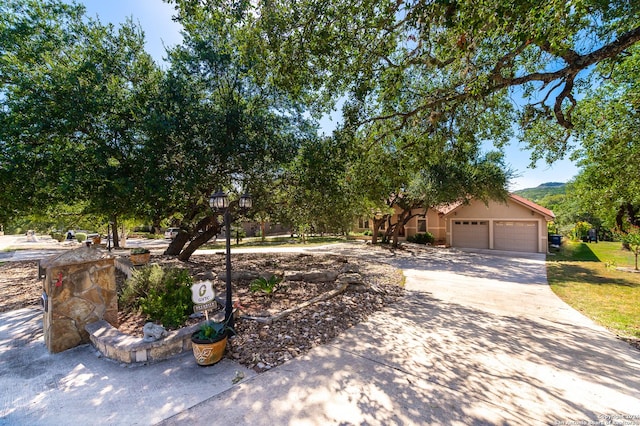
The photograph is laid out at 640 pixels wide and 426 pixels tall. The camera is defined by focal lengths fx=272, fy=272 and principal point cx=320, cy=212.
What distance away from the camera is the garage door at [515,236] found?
1695cm

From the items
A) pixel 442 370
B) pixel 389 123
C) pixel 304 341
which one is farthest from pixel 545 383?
pixel 389 123

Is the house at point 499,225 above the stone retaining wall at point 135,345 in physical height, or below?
above

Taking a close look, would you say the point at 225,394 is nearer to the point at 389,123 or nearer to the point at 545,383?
the point at 545,383

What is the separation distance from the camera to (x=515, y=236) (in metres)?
17.4

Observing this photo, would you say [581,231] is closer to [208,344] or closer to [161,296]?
[208,344]

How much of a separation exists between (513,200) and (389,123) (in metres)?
13.7

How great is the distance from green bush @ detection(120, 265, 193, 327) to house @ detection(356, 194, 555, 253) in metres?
16.8

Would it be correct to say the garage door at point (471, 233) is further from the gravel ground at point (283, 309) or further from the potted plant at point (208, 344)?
the potted plant at point (208, 344)

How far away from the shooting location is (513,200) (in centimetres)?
1711

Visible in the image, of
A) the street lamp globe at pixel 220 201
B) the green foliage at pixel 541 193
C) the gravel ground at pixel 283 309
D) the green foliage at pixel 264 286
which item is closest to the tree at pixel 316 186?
the gravel ground at pixel 283 309

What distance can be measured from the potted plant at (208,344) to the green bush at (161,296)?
3.46 feet

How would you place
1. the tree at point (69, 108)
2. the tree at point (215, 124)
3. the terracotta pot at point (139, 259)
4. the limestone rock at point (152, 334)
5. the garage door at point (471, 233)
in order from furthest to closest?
the garage door at point (471, 233), the terracotta pot at point (139, 259), the tree at point (215, 124), the tree at point (69, 108), the limestone rock at point (152, 334)

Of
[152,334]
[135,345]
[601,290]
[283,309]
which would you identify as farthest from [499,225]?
[135,345]

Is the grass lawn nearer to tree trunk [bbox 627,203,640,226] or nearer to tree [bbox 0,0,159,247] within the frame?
tree trunk [bbox 627,203,640,226]
